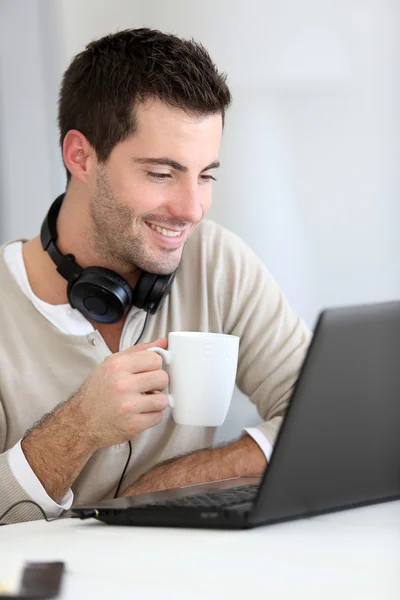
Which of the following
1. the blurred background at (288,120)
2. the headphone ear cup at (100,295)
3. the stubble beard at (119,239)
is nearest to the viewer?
the headphone ear cup at (100,295)

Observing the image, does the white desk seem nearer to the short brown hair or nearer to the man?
the man

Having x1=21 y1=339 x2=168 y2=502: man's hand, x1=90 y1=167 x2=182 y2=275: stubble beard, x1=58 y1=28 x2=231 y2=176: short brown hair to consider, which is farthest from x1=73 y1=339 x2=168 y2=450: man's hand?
x1=58 y1=28 x2=231 y2=176: short brown hair

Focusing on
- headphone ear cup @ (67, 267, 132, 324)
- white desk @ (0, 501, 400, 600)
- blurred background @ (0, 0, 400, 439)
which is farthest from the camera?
blurred background @ (0, 0, 400, 439)

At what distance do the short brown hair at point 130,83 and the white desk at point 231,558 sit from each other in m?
0.85

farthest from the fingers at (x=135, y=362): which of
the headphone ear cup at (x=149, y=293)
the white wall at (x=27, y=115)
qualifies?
the white wall at (x=27, y=115)

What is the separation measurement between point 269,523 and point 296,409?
0.16 m

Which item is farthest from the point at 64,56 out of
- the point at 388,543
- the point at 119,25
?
the point at 388,543

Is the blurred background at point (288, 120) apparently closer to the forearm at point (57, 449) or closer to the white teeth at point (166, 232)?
the white teeth at point (166, 232)

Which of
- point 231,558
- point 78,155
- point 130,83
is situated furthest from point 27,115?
point 231,558

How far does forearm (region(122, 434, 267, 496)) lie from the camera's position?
133 centimetres

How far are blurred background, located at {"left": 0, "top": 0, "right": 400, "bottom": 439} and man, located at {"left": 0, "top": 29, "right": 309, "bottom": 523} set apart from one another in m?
0.57

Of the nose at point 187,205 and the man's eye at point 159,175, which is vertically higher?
the man's eye at point 159,175

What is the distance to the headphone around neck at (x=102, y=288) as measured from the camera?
1444mm

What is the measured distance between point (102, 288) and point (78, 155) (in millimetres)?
Result: 357
